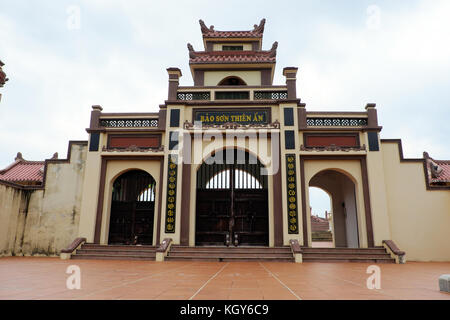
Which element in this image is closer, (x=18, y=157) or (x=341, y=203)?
(x=341, y=203)

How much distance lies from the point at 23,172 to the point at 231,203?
34.7ft

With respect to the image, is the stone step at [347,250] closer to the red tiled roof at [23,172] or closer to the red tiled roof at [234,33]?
the red tiled roof at [234,33]

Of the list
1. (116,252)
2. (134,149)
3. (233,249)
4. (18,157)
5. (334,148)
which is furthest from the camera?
(18,157)

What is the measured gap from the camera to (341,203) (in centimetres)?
1427

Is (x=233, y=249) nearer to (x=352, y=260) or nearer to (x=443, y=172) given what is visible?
(x=352, y=260)

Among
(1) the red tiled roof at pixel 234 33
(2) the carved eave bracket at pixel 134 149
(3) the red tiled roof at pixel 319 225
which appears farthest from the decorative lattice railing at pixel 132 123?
(3) the red tiled roof at pixel 319 225

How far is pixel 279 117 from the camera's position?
12.0 meters

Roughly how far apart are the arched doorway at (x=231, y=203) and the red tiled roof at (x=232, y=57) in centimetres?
446

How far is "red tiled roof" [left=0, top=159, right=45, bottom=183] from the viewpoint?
1423 cm

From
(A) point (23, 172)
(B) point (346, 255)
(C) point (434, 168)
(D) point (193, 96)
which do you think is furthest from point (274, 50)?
(A) point (23, 172)

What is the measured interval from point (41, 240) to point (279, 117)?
10.4m

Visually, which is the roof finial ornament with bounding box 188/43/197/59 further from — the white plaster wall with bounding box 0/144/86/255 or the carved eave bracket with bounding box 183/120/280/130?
the white plaster wall with bounding box 0/144/86/255

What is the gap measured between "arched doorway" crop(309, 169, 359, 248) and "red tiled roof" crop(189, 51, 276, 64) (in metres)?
5.93

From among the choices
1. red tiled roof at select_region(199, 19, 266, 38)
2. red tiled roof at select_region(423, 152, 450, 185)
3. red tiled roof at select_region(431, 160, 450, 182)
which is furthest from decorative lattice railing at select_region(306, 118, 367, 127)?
red tiled roof at select_region(199, 19, 266, 38)
